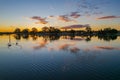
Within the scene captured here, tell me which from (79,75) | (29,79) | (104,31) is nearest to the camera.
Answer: (29,79)

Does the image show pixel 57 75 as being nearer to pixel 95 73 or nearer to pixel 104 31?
pixel 95 73

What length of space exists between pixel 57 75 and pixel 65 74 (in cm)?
84

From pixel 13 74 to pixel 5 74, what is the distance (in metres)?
0.79

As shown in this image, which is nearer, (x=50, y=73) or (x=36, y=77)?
Answer: (x=36, y=77)

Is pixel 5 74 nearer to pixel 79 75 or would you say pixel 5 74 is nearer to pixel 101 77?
pixel 79 75

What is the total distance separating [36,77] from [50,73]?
1767 millimetres

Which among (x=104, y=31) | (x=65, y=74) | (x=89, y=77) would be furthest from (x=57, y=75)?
(x=104, y=31)

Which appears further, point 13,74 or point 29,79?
point 13,74

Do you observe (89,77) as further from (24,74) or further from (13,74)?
(13,74)

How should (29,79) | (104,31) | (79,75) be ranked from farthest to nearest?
(104,31) → (79,75) → (29,79)

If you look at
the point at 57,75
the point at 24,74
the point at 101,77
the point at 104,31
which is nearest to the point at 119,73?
the point at 101,77

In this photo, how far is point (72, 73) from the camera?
54.0 feet

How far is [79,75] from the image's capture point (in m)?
15.7

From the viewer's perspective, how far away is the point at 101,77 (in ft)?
49.1
